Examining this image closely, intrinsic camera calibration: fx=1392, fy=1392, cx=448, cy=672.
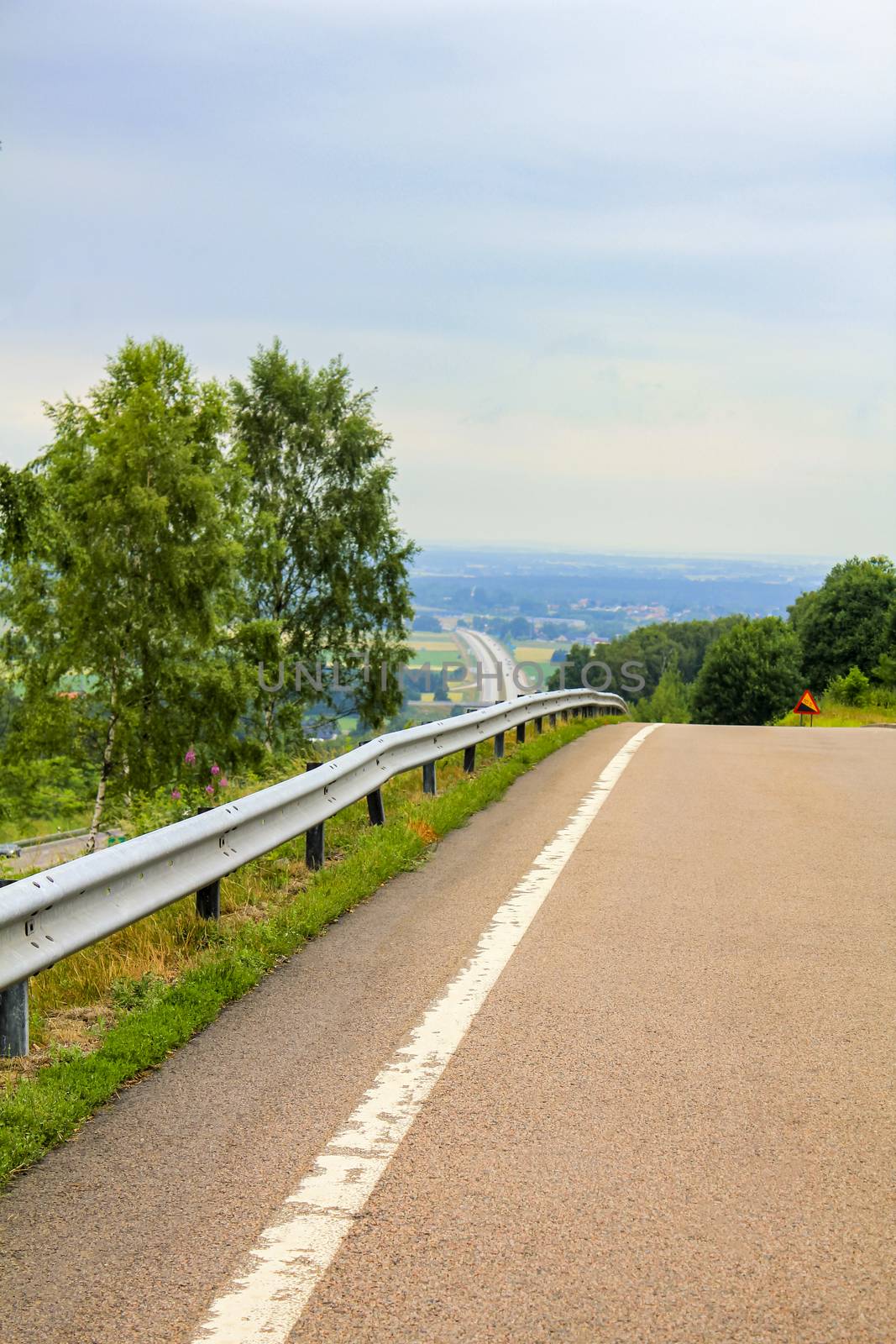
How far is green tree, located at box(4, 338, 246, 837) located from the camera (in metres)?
36.2

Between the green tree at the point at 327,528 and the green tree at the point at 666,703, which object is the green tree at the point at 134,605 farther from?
the green tree at the point at 666,703

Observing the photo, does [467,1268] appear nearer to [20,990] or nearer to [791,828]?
[20,990]

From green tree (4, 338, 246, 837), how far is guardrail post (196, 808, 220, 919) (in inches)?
1145

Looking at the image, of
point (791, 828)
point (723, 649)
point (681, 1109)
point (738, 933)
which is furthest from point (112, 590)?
point (723, 649)

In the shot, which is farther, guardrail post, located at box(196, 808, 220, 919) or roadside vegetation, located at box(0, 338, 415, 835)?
roadside vegetation, located at box(0, 338, 415, 835)

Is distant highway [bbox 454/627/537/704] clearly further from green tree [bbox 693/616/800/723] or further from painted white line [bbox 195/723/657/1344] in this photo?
painted white line [bbox 195/723/657/1344]

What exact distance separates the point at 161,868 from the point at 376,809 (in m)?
4.60

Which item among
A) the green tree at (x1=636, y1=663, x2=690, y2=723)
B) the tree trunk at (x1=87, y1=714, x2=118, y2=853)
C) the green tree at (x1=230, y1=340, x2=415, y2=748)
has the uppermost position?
the green tree at (x1=230, y1=340, x2=415, y2=748)

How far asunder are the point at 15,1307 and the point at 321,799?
5.75 m

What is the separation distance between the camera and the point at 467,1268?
3240 millimetres

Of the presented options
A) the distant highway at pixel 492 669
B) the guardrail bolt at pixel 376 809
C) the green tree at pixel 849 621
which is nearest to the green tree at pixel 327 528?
the distant highway at pixel 492 669

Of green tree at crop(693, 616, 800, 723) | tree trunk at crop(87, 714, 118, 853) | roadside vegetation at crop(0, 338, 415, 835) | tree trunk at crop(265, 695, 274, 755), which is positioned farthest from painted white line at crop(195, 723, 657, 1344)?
green tree at crop(693, 616, 800, 723)

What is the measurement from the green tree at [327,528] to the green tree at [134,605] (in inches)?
295

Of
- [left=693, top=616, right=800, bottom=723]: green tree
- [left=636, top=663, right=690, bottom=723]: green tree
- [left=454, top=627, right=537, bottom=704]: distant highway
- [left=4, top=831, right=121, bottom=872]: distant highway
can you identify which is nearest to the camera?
[left=4, top=831, right=121, bottom=872]: distant highway
